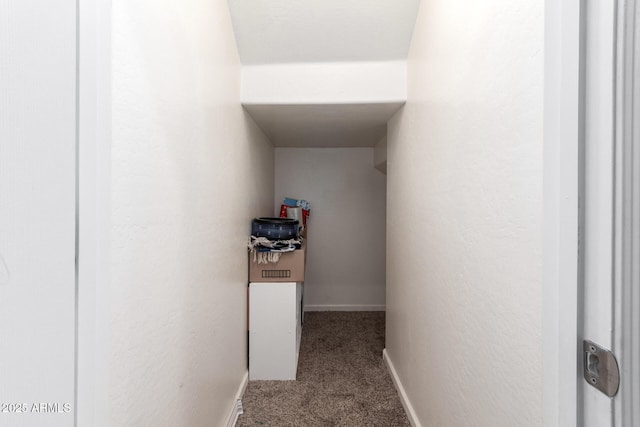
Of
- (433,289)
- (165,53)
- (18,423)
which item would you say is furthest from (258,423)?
(165,53)

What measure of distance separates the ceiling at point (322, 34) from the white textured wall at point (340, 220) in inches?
50.3

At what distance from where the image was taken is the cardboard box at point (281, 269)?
6.26ft

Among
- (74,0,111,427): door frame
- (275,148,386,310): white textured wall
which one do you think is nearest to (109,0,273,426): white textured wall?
(74,0,111,427): door frame

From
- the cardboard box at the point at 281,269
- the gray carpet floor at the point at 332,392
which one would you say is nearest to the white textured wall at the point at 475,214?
the gray carpet floor at the point at 332,392

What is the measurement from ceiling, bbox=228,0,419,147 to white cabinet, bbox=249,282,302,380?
3.82 feet

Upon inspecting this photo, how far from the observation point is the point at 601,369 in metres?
0.44

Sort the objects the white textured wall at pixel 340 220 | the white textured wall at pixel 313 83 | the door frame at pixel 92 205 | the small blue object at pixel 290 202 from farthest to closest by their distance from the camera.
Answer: the white textured wall at pixel 340 220 < the small blue object at pixel 290 202 < the white textured wall at pixel 313 83 < the door frame at pixel 92 205

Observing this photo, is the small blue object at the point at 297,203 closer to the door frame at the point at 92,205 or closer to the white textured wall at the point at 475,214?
the white textured wall at the point at 475,214

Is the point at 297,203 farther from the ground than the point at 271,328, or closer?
farther from the ground

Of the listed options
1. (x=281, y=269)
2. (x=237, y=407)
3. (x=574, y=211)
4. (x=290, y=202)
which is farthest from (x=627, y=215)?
(x=290, y=202)

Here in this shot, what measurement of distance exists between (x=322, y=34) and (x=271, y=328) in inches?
69.7

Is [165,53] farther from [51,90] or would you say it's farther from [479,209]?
[479,209]

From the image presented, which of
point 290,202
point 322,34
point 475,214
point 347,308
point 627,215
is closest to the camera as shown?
point 627,215

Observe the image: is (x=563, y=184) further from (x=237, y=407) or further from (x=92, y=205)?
(x=237, y=407)
